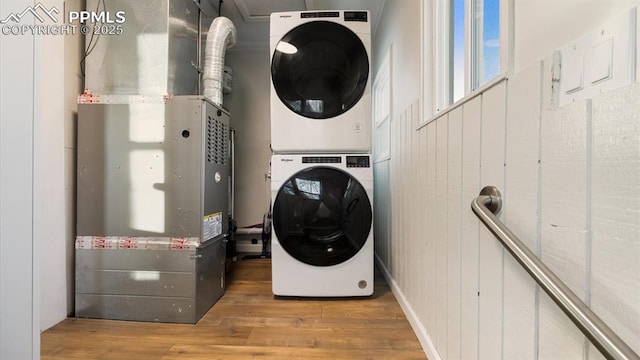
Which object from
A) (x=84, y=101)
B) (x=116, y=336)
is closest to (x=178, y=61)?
(x=84, y=101)

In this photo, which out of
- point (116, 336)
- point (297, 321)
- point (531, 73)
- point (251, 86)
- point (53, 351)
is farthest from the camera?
point (251, 86)

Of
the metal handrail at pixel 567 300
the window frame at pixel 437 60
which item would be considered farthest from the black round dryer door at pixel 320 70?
the metal handrail at pixel 567 300

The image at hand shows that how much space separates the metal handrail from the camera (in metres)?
0.36

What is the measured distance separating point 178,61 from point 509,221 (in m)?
1.84

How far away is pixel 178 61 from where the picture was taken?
5.31ft

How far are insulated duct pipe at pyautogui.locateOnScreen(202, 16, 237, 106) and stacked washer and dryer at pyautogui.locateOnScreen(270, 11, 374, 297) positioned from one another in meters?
0.42

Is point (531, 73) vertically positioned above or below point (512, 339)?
above

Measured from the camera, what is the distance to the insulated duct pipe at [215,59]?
1.80 m

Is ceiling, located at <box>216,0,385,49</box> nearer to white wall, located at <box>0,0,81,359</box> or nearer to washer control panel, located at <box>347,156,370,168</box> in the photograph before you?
washer control panel, located at <box>347,156,370,168</box>

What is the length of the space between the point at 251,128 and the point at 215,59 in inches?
41.5

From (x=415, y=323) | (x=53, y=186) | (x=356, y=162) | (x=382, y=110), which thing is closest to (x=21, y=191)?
(x=53, y=186)

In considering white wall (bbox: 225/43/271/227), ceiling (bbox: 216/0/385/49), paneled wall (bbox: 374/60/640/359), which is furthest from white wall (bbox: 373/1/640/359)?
white wall (bbox: 225/43/271/227)

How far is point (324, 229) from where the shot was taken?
1.67m

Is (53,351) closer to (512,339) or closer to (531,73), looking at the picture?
(512,339)
